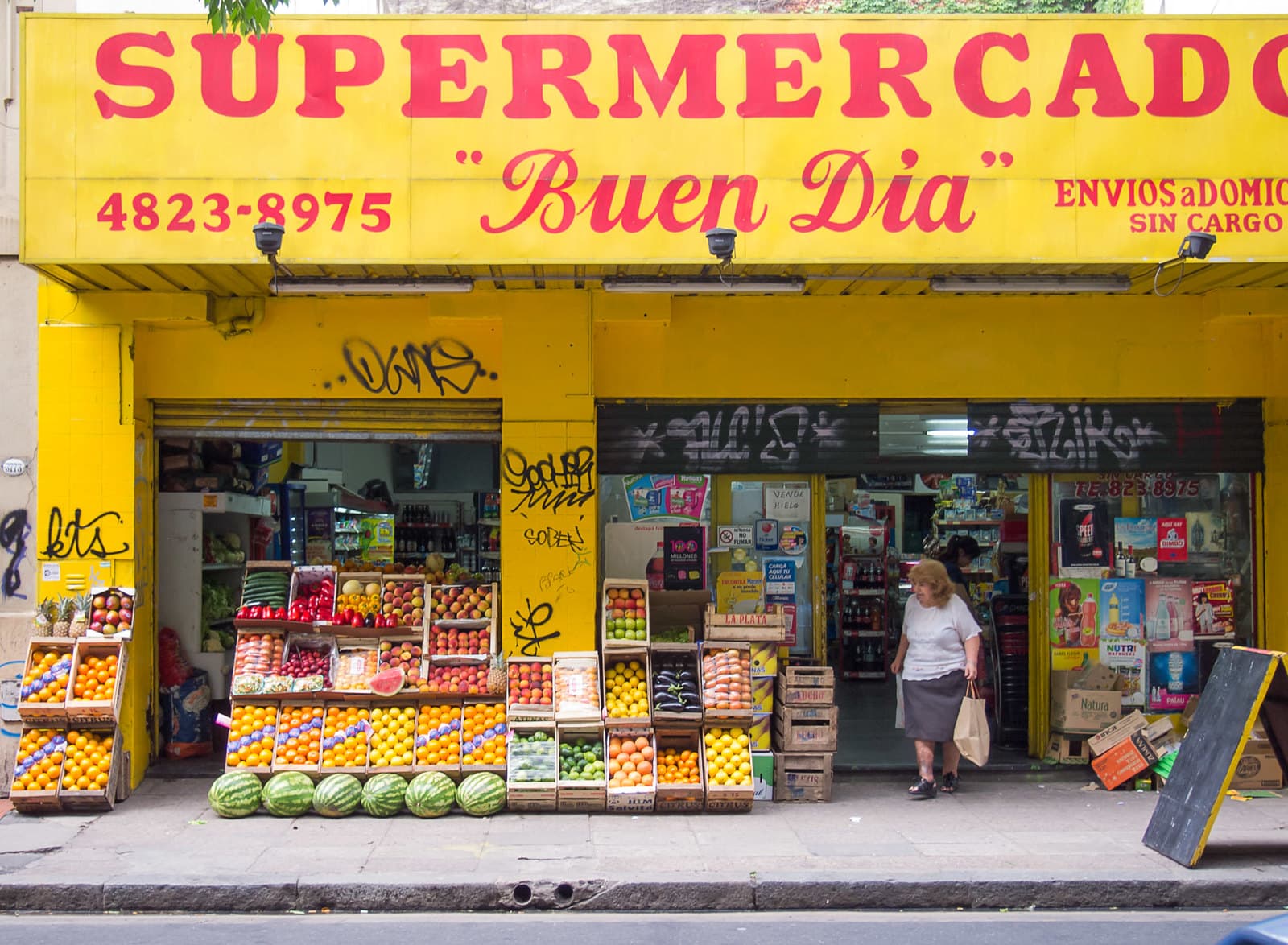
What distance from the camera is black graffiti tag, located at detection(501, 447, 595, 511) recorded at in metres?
8.81

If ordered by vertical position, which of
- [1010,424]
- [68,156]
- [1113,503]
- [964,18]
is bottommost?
[1113,503]

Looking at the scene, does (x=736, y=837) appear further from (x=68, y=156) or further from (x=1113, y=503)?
(x=68, y=156)

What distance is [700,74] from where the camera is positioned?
7.86 metres

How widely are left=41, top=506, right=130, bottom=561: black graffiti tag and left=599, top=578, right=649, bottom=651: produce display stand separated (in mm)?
3529

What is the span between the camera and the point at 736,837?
761 cm

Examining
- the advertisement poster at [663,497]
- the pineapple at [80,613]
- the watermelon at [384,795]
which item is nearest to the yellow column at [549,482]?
the advertisement poster at [663,497]

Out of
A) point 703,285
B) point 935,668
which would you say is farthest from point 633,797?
point 703,285

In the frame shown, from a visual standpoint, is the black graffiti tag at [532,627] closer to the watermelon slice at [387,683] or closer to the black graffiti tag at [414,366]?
the watermelon slice at [387,683]

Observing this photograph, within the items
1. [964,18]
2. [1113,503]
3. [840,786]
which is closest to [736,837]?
[840,786]

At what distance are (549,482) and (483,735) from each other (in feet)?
6.23

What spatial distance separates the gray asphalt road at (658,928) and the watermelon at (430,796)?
1475 millimetres

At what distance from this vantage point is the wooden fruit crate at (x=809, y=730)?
8.64 metres

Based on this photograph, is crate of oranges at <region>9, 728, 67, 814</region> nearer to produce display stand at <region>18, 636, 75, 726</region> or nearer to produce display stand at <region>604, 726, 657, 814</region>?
produce display stand at <region>18, 636, 75, 726</region>

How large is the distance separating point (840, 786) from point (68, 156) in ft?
23.3
